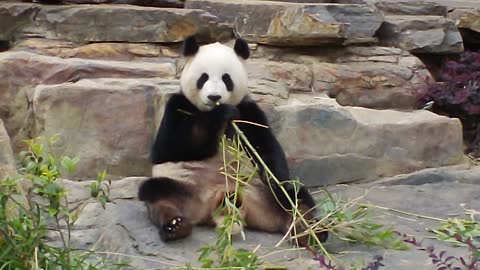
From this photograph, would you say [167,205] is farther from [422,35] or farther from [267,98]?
[422,35]

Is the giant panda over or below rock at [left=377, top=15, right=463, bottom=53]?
below

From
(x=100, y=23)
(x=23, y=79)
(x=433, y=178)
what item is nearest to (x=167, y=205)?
(x=23, y=79)

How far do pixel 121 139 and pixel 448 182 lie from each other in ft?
5.98

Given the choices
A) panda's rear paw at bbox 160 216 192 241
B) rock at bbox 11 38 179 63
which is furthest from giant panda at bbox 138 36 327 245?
rock at bbox 11 38 179 63

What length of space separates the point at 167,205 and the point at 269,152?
0.58 metres

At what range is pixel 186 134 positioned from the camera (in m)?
4.39

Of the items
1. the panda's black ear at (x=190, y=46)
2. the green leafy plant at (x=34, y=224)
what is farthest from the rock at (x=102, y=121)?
the green leafy plant at (x=34, y=224)

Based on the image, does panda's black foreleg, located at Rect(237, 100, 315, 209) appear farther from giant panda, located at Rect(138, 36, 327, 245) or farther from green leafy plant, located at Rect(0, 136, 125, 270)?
green leafy plant, located at Rect(0, 136, 125, 270)

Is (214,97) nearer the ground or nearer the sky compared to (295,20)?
nearer the ground

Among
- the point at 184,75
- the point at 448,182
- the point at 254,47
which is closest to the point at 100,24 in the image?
the point at 254,47

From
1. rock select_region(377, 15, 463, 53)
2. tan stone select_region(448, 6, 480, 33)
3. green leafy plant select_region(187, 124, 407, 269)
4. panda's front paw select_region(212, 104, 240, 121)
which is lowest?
green leafy plant select_region(187, 124, 407, 269)

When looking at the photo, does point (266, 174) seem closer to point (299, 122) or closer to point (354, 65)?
point (299, 122)

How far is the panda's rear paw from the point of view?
13.1 feet

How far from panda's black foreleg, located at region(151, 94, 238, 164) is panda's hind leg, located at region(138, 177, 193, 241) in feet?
0.58
